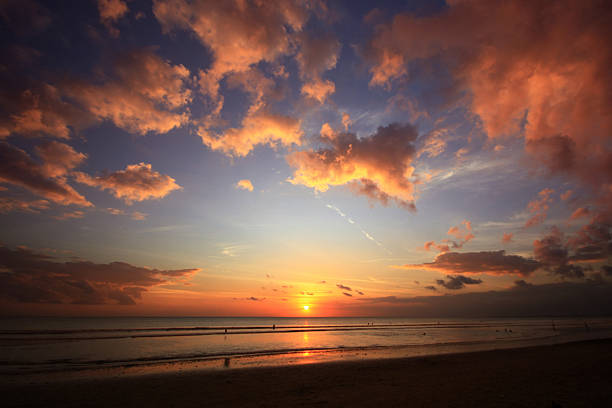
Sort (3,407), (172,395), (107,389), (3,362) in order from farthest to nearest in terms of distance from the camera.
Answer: (3,362) → (107,389) → (172,395) → (3,407)

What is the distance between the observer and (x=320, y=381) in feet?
57.5

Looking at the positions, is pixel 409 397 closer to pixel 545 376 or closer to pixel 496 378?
pixel 496 378

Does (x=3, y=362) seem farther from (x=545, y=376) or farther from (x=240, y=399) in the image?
(x=545, y=376)

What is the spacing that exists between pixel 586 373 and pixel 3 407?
114ft

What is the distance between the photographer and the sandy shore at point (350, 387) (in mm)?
12982

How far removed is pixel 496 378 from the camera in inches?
682

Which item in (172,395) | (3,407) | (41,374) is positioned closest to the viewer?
(3,407)

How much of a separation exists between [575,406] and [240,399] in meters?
15.4

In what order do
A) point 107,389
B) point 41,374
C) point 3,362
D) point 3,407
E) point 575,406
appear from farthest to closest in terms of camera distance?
point 3,362 → point 41,374 → point 107,389 → point 3,407 → point 575,406

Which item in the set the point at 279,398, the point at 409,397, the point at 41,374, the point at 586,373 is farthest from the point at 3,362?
the point at 586,373

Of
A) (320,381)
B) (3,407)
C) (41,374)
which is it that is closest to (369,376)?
(320,381)

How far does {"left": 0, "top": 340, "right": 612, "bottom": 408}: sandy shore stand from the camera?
13.0 metres

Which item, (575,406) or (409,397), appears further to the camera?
(409,397)

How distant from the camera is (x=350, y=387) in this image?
15.8 meters
